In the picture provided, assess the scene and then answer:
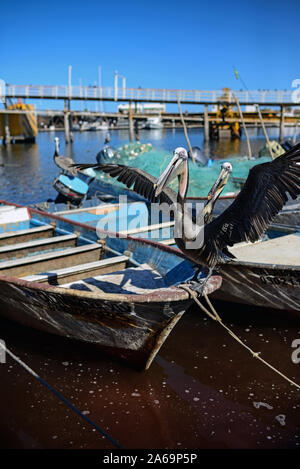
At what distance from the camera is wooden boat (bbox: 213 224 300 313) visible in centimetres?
625

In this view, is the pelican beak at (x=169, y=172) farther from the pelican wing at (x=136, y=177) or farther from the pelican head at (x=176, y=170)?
the pelican wing at (x=136, y=177)

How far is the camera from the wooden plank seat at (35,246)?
24.8 feet

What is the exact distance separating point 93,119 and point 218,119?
57255mm

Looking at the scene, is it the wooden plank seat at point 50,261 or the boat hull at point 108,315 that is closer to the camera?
the boat hull at point 108,315

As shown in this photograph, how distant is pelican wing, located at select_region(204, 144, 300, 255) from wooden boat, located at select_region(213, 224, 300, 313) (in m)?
1.28

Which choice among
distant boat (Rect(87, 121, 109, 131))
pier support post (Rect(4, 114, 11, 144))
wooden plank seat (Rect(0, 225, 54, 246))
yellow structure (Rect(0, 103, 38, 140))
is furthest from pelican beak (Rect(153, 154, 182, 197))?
distant boat (Rect(87, 121, 109, 131))

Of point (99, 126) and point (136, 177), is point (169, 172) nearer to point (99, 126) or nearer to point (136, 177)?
point (136, 177)

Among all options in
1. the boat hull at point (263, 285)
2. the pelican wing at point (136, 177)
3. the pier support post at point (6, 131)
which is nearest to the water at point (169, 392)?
the boat hull at point (263, 285)

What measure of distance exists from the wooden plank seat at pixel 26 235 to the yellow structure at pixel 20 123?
37.9 meters

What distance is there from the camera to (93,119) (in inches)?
3893

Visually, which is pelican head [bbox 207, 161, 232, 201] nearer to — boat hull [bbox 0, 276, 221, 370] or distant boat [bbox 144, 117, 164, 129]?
boat hull [bbox 0, 276, 221, 370]

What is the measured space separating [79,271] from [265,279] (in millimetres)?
2845
